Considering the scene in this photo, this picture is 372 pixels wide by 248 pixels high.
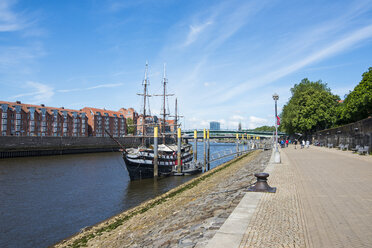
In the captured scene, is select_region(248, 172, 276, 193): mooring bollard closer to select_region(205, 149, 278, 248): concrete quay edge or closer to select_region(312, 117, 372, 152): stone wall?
select_region(205, 149, 278, 248): concrete quay edge

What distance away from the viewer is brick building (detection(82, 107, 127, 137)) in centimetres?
→ 12012

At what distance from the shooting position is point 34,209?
1775 cm

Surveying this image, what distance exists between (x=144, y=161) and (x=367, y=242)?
2771 centimetres

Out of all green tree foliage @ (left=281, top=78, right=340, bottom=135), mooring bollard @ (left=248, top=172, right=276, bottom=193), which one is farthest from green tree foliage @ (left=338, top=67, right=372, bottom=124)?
mooring bollard @ (left=248, top=172, right=276, bottom=193)

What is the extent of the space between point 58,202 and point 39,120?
92218mm

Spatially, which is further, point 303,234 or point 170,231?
point 170,231

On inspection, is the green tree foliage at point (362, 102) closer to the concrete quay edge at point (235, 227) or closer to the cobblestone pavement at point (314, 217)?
the cobblestone pavement at point (314, 217)

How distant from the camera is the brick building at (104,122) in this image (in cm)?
12012

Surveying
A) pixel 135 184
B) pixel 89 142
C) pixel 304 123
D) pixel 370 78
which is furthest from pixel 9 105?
pixel 370 78

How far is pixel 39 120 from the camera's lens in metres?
100

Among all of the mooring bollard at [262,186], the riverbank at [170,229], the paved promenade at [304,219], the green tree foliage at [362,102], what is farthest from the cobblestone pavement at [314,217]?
the green tree foliage at [362,102]

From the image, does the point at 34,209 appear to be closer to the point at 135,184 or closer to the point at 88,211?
the point at 88,211

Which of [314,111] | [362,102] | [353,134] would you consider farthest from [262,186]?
[314,111]

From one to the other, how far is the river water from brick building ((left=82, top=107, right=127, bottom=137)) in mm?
89433
